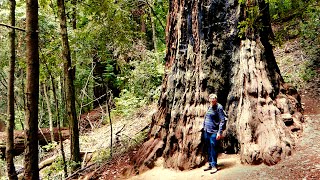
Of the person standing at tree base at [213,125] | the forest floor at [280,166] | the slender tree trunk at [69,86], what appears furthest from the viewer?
the slender tree trunk at [69,86]

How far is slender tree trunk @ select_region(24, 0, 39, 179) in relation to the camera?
6.21 metres

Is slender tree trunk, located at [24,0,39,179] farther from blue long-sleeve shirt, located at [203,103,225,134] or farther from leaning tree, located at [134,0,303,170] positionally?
leaning tree, located at [134,0,303,170]

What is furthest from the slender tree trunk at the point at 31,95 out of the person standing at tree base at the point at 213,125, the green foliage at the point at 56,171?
the green foliage at the point at 56,171

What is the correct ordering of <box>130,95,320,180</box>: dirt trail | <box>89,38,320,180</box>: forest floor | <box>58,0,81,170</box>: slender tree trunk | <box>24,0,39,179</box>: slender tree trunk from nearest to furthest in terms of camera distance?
<box>24,0,39,179</box>: slender tree trunk
<box>130,95,320,180</box>: dirt trail
<box>89,38,320,180</box>: forest floor
<box>58,0,81,170</box>: slender tree trunk

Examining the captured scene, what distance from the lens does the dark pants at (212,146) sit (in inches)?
344

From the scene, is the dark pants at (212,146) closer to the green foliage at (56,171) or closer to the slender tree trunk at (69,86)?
the slender tree trunk at (69,86)

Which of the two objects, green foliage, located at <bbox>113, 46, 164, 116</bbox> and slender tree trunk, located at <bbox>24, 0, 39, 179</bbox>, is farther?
green foliage, located at <bbox>113, 46, 164, 116</bbox>

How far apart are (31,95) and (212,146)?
4.60m

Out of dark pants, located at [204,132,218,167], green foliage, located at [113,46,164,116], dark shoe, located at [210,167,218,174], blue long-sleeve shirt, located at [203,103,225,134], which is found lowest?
dark shoe, located at [210,167,218,174]

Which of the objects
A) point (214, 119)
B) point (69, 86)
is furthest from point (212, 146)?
point (69, 86)

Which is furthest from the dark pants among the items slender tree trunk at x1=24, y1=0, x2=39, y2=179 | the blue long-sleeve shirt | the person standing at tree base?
slender tree trunk at x1=24, y1=0, x2=39, y2=179

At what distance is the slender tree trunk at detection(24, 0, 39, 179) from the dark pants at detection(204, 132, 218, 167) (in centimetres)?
432

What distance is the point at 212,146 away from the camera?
8758 millimetres

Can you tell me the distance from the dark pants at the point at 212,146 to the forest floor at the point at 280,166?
0.82 feet
